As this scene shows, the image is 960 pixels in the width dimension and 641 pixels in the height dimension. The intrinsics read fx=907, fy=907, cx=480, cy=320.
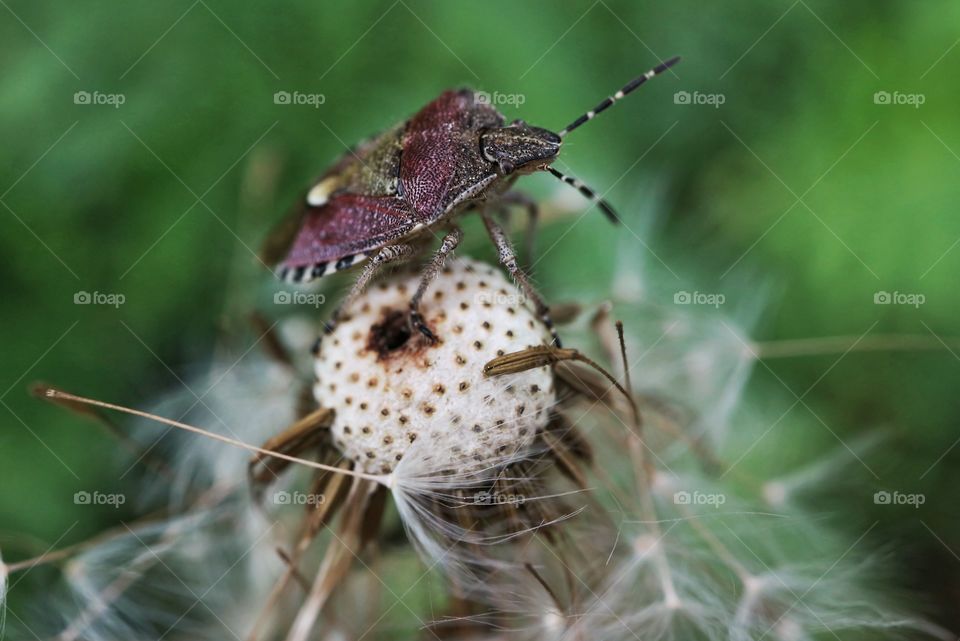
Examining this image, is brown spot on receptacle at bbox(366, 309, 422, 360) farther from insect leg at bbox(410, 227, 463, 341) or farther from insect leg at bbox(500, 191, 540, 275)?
insect leg at bbox(500, 191, 540, 275)

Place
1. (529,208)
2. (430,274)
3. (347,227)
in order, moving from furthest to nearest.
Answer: (529,208) < (347,227) < (430,274)

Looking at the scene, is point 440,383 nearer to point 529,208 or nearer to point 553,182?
point 529,208

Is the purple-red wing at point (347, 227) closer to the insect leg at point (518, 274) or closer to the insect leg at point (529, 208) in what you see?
the insect leg at point (518, 274)

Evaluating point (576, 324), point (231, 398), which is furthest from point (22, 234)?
point (576, 324)

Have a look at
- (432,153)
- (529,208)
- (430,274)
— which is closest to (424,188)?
(432,153)

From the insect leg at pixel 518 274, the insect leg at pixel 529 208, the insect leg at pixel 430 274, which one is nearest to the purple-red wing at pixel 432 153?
the insect leg at pixel 430 274

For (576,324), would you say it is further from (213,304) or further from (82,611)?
(82,611)
